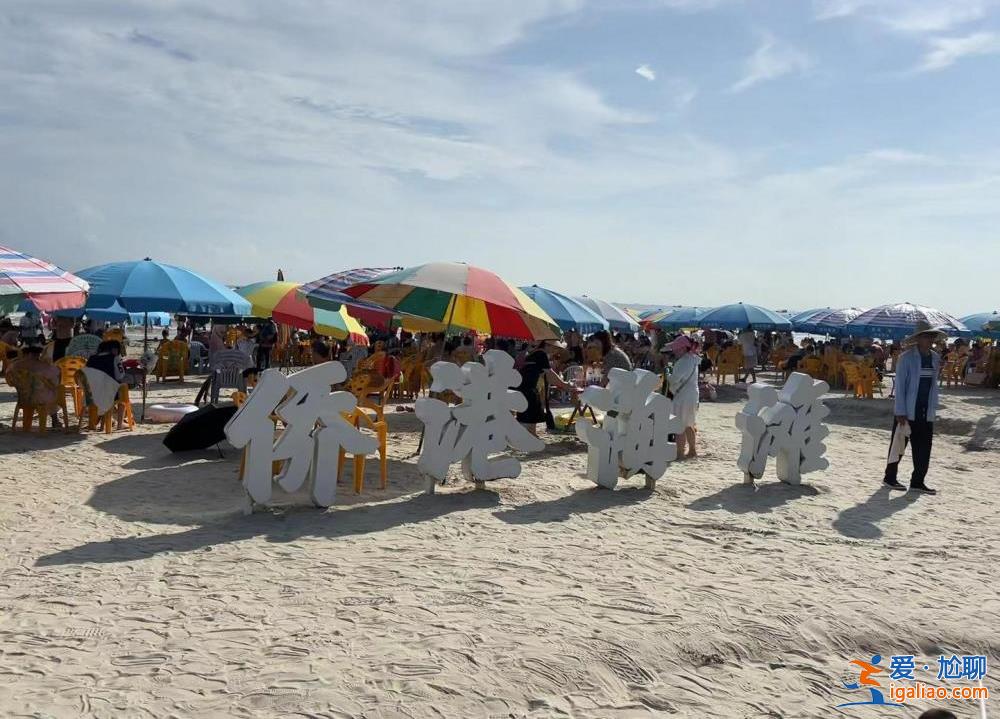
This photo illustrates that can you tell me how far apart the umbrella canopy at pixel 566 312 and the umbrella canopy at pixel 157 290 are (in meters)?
5.34

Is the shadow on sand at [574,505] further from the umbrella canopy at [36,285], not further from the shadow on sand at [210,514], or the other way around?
the umbrella canopy at [36,285]

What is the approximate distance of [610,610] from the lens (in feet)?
14.8

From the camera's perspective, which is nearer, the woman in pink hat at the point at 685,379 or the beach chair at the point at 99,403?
the woman in pink hat at the point at 685,379

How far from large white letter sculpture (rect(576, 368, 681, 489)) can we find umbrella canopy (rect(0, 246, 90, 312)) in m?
5.35

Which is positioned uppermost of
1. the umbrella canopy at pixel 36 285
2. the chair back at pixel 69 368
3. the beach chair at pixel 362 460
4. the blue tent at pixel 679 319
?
the blue tent at pixel 679 319

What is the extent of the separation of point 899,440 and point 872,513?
138 cm

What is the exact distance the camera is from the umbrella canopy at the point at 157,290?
32.5 feet

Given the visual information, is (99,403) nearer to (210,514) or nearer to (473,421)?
(210,514)

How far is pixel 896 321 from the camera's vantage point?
17.3 metres

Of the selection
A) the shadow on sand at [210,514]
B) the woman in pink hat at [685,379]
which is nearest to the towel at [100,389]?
the shadow on sand at [210,514]

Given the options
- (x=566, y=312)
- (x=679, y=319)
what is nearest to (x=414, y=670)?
(x=566, y=312)

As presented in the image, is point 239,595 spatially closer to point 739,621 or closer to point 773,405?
point 739,621

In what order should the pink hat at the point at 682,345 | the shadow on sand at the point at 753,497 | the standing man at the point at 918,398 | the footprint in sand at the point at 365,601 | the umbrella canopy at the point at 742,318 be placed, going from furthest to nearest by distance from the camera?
1. the umbrella canopy at the point at 742,318
2. the pink hat at the point at 682,345
3. the standing man at the point at 918,398
4. the shadow on sand at the point at 753,497
5. the footprint in sand at the point at 365,601

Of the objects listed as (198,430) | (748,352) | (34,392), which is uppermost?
(748,352)
